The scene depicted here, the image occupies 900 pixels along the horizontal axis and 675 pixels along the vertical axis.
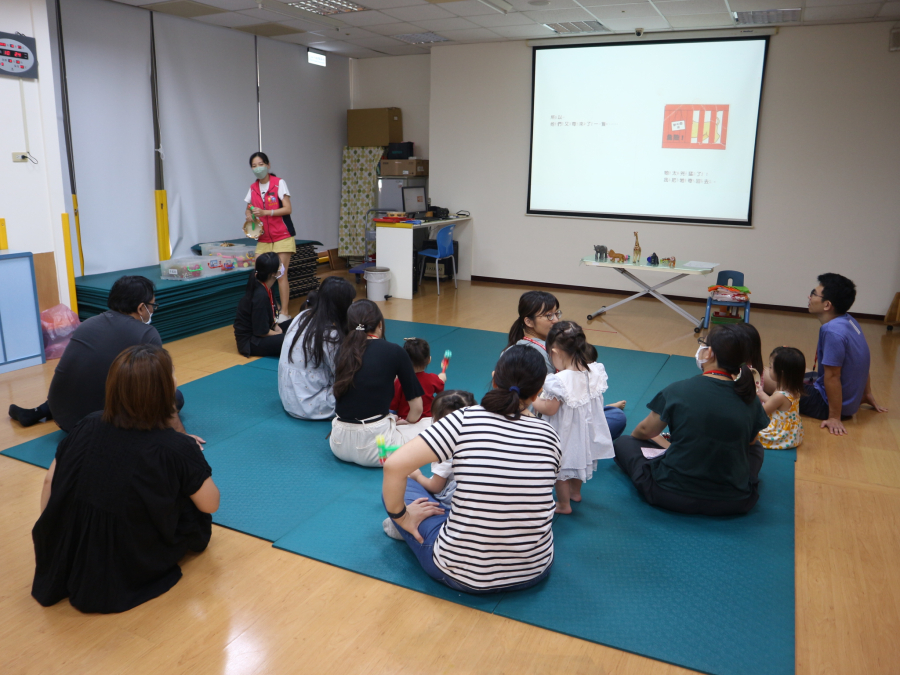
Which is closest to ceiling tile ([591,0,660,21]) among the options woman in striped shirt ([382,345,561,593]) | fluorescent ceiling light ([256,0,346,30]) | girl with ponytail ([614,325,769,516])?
fluorescent ceiling light ([256,0,346,30])

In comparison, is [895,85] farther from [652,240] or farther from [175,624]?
[175,624]

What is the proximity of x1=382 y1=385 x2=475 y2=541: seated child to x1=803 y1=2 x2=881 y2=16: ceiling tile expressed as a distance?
5.54 metres

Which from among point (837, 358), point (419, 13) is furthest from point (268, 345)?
point (837, 358)

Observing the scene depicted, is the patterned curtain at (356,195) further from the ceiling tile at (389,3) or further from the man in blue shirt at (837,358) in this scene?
the man in blue shirt at (837,358)

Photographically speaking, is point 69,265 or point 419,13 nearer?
point 69,265

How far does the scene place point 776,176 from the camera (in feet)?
23.7

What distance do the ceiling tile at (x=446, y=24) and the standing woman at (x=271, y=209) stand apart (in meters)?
2.35

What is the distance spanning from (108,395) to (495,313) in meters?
5.16

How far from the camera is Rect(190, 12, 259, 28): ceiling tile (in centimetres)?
685

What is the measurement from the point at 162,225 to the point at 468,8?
12.7 feet

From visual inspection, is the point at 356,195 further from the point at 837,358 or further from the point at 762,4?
the point at 837,358

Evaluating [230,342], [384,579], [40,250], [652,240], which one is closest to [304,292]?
[230,342]

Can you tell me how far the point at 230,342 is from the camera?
5.76 meters

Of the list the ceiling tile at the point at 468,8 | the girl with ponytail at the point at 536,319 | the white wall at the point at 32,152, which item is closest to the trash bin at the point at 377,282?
the ceiling tile at the point at 468,8
